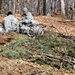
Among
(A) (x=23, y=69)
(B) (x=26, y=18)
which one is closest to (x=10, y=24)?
(B) (x=26, y=18)

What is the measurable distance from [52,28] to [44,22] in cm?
177

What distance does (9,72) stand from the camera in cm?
782

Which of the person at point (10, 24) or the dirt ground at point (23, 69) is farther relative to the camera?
the person at point (10, 24)

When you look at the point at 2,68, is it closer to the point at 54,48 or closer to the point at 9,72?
the point at 9,72

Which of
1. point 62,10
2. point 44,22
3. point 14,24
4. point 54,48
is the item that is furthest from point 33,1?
point 54,48

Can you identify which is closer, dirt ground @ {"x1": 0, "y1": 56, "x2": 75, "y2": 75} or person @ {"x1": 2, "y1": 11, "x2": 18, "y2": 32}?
dirt ground @ {"x1": 0, "y1": 56, "x2": 75, "y2": 75}

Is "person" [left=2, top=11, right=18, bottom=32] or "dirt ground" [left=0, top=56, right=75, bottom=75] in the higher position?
"person" [left=2, top=11, right=18, bottom=32]

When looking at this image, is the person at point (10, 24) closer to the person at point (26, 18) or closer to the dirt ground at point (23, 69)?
the person at point (26, 18)

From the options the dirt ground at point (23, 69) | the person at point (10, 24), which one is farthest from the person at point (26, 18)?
the dirt ground at point (23, 69)

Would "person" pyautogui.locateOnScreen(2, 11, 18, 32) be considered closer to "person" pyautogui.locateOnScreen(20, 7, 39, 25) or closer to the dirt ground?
"person" pyautogui.locateOnScreen(20, 7, 39, 25)

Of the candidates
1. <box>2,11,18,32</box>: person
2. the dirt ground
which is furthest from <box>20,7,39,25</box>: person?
the dirt ground

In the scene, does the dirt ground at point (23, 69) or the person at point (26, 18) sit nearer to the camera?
the dirt ground at point (23, 69)

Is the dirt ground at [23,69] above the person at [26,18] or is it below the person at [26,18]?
below

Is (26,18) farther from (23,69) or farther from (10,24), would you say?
(23,69)
